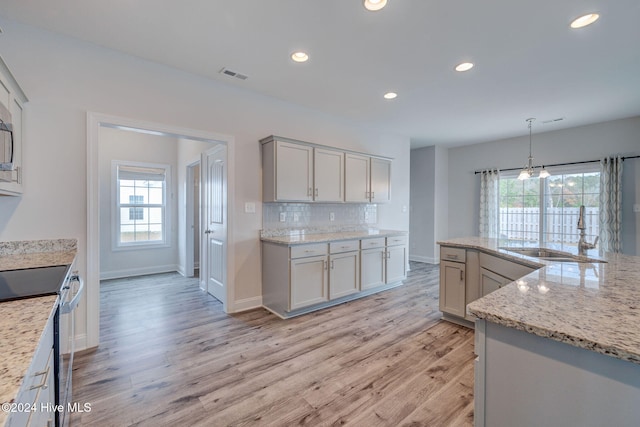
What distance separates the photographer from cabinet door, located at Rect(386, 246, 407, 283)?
4.13 metres

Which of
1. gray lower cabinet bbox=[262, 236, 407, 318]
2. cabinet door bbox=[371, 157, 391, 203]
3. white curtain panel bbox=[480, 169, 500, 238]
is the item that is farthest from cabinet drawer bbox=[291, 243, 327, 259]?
white curtain panel bbox=[480, 169, 500, 238]

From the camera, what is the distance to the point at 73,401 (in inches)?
69.3

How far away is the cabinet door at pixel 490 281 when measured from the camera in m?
2.32

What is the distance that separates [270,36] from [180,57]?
0.98 metres

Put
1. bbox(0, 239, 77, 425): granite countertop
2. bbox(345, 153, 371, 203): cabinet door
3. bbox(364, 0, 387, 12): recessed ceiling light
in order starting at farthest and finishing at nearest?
bbox(345, 153, 371, 203): cabinet door, bbox(364, 0, 387, 12): recessed ceiling light, bbox(0, 239, 77, 425): granite countertop

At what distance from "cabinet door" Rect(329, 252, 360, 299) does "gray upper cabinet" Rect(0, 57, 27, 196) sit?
2.77m

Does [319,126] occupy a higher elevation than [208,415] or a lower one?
higher

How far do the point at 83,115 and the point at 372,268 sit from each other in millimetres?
3570

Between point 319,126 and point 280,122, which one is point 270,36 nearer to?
point 280,122

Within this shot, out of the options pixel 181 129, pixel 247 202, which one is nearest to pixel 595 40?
pixel 247 202

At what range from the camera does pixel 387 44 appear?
2441 mm

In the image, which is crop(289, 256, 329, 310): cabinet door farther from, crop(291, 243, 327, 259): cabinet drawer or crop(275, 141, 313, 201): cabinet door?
crop(275, 141, 313, 201): cabinet door

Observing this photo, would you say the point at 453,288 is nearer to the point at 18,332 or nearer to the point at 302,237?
the point at 302,237

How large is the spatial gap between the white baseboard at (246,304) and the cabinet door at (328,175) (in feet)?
4.92
